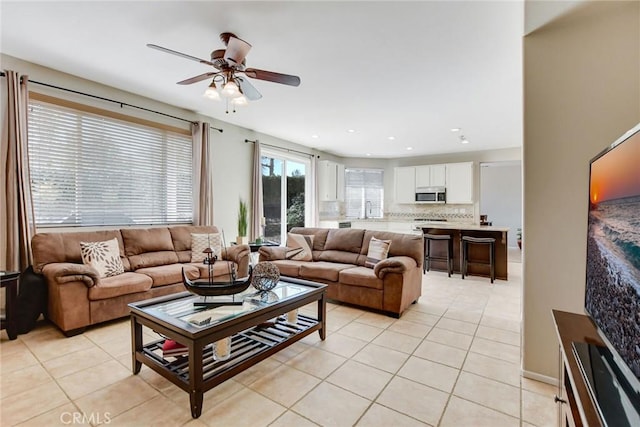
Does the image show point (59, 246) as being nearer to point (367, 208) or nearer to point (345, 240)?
point (345, 240)

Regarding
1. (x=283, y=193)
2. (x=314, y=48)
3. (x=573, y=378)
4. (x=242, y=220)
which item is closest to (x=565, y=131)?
(x=573, y=378)

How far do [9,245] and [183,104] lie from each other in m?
2.64

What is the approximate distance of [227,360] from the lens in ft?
7.04

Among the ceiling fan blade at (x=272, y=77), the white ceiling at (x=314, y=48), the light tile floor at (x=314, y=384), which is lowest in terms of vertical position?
the light tile floor at (x=314, y=384)

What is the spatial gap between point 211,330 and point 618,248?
6.41 ft

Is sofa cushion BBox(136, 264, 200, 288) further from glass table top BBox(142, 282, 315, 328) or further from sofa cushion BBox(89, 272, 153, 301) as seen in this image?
glass table top BBox(142, 282, 315, 328)

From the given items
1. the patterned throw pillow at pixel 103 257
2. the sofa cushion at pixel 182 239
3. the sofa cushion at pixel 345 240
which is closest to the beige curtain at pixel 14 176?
the patterned throw pillow at pixel 103 257

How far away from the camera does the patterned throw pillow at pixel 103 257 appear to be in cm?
326

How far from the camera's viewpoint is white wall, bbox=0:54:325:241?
11.2 ft

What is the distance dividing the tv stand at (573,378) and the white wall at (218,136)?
4.77 m

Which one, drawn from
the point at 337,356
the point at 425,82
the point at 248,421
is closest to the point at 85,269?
the point at 248,421

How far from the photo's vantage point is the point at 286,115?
194 inches

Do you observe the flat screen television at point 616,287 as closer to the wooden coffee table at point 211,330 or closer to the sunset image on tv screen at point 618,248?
A: the sunset image on tv screen at point 618,248

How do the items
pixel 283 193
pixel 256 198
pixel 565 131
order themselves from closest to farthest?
pixel 565 131 → pixel 256 198 → pixel 283 193
